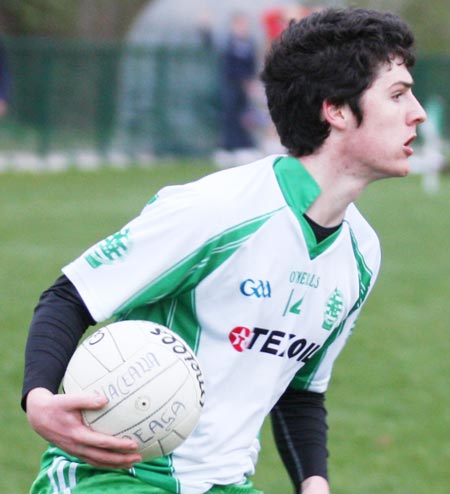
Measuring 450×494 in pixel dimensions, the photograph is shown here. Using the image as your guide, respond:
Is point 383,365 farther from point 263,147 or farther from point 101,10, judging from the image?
point 101,10

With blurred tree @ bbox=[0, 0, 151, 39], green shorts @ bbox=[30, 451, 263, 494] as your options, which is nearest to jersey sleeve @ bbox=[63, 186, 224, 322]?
green shorts @ bbox=[30, 451, 263, 494]

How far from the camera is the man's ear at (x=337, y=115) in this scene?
11.3 ft

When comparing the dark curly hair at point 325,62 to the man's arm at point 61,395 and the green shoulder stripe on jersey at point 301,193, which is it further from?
the man's arm at point 61,395

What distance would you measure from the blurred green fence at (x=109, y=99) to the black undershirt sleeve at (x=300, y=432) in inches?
691

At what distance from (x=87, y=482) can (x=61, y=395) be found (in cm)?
44

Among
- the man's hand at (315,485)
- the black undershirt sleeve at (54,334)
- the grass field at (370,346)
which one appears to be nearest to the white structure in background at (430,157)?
the grass field at (370,346)

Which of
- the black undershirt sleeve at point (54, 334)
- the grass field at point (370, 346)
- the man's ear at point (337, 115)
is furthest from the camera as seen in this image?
the grass field at point (370, 346)

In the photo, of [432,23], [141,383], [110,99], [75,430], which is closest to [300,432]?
[141,383]

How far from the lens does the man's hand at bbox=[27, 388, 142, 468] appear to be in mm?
2918

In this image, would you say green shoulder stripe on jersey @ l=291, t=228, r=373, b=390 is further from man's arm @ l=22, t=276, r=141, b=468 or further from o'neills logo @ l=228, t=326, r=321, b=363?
man's arm @ l=22, t=276, r=141, b=468

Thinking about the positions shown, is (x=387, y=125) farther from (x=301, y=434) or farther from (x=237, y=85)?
(x=237, y=85)

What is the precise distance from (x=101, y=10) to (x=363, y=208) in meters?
12.3

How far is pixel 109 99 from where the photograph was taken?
21812 millimetres

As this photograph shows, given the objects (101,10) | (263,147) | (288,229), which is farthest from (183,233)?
(101,10)
